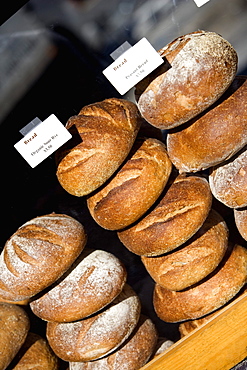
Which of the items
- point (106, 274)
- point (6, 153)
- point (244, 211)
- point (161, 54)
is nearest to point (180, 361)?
point (106, 274)

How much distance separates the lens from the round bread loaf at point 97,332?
189cm

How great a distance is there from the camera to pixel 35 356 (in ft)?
6.70

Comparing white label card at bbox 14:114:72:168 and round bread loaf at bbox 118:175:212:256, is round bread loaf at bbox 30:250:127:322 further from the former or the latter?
white label card at bbox 14:114:72:168

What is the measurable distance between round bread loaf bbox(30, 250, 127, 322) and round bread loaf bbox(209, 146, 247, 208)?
0.58 meters

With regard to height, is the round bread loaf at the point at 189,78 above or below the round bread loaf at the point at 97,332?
above

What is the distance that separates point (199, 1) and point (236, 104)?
0.37 m

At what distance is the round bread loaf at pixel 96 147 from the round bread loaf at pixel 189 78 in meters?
0.15

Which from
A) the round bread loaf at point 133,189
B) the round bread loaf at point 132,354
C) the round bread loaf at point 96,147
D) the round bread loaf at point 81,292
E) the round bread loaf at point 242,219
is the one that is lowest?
the round bread loaf at point 132,354

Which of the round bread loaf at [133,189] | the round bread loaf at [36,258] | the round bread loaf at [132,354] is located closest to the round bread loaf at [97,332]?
the round bread loaf at [132,354]

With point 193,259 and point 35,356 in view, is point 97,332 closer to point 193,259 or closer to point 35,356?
point 35,356

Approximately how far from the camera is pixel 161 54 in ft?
5.00

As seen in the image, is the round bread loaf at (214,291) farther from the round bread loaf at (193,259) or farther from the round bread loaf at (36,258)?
the round bread loaf at (36,258)

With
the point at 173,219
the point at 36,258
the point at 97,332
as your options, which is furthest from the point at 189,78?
the point at 97,332

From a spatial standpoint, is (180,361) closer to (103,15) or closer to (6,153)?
(6,153)
